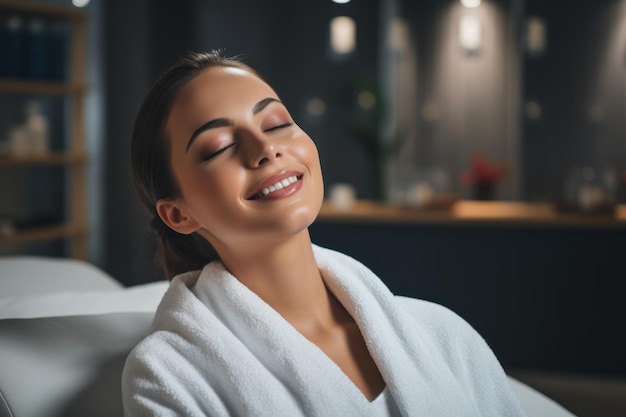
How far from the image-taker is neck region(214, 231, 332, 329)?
1.08m

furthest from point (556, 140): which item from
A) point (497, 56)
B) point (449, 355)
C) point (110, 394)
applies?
point (110, 394)

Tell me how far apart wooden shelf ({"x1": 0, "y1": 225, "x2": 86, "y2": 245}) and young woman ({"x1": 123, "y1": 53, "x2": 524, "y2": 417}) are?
9.45 feet

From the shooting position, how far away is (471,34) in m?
5.13

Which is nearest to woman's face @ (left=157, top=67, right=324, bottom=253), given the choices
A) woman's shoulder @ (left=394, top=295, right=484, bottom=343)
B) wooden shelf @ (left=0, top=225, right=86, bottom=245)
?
woman's shoulder @ (left=394, top=295, right=484, bottom=343)

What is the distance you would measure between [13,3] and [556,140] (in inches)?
143

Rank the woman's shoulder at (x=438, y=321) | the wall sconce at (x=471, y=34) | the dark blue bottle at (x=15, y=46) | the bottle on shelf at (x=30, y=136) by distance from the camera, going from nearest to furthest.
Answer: the woman's shoulder at (x=438, y=321)
the dark blue bottle at (x=15, y=46)
the bottle on shelf at (x=30, y=136)
the wall sconce at (x=471, y=34)

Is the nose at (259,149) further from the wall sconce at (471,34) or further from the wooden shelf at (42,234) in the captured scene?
the wall sconce at (471,34)

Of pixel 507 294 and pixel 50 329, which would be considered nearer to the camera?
pixel 50 329

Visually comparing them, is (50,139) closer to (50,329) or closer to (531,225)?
(531,225)

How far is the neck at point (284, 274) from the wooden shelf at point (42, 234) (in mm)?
2996

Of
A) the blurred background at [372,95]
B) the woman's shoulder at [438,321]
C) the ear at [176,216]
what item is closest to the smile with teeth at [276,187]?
the ear at [176,216]

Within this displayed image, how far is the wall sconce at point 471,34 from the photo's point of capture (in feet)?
16.8

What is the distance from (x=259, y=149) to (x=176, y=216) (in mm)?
195

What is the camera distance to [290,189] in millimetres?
1014
